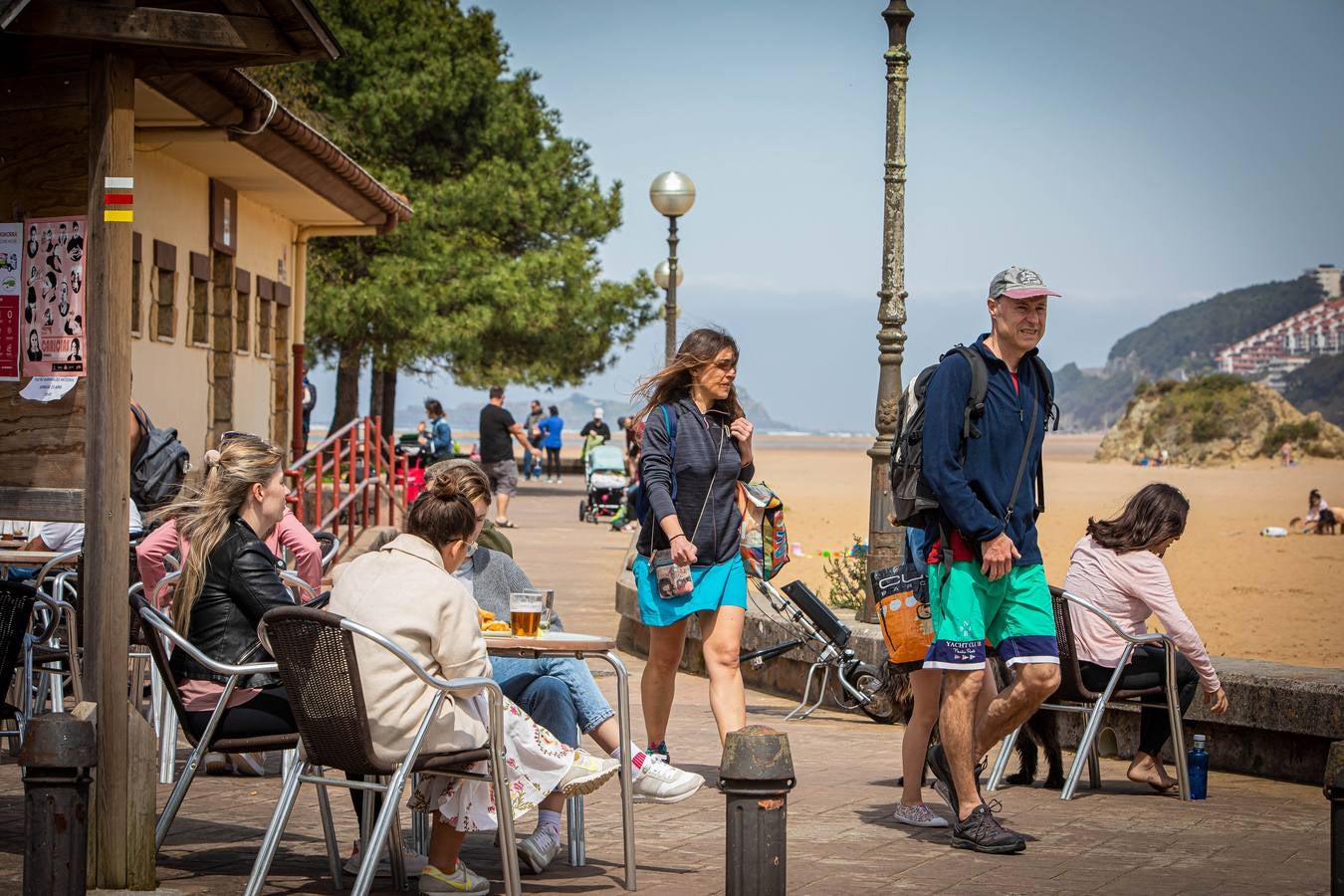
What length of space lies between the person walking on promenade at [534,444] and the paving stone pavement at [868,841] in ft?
104

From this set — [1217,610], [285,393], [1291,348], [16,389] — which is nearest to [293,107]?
[285,393]

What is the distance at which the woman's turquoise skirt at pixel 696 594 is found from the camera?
703 cm

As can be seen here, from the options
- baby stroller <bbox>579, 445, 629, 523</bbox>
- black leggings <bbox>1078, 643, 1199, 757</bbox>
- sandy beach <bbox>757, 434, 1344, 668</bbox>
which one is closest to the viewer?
black leggings <bbox>1078, 643, 1199, 757</bbox>

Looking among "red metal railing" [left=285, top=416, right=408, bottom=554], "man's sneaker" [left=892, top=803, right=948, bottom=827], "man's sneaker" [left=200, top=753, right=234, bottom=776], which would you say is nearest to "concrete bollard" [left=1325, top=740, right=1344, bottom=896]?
"man's sneaker" [left=892, top=803, right=948, bottom=827]

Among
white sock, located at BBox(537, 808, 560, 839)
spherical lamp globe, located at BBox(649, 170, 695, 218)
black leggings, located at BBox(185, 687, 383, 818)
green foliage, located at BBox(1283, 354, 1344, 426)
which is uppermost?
green foliage, located at BBox(1283, 354, 1344, 426)

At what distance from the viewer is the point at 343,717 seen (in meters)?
4.98

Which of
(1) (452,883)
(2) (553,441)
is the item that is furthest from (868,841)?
(2) (553,441)

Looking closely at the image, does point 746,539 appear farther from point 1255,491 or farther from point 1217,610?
point 1255,491

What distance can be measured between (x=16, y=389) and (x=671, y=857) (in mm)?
3683

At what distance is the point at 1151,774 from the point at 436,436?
83.9 feet

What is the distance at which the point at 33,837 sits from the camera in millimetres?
4504

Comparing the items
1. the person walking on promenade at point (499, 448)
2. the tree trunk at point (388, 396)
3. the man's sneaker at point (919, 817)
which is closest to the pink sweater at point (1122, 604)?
the man's sneaker at point (919, 817)

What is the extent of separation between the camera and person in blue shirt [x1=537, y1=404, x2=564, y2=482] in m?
40.8

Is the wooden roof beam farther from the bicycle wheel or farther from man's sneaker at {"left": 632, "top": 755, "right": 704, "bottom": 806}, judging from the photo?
the bicycle wheel
